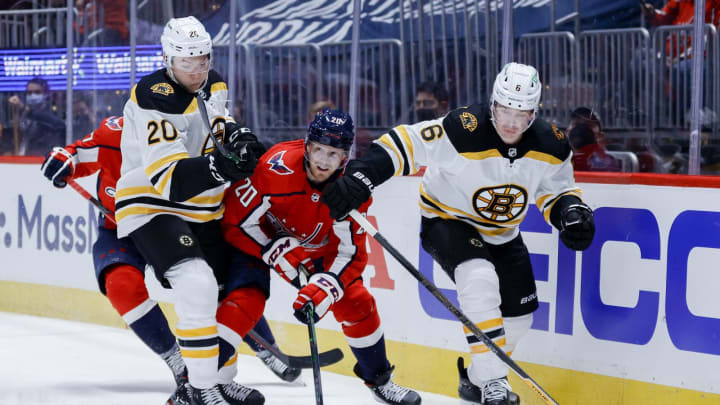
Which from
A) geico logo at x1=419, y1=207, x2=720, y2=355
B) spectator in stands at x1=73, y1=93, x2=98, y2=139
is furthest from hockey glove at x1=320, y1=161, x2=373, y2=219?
spectator in stands at x1=73, y1=93, x2=98, y2=139

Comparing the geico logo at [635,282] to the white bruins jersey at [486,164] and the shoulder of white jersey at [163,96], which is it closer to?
the white bruins jersey at [486,164]

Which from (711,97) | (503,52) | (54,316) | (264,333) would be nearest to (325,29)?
(503,52)

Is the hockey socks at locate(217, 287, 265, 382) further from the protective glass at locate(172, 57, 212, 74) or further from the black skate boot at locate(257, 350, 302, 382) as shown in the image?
the protective glass at locate(172, 57, 212, 74)

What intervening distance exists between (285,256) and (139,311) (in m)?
0.63

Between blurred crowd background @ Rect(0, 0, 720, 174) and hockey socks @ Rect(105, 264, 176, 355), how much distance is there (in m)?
1.30

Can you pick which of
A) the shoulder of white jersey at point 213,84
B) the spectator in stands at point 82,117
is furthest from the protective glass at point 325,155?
the spectator in stands at point 82,117

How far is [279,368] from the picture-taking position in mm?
3635

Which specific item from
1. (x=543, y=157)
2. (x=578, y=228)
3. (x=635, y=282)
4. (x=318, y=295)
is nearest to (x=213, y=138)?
(x=318, y=295)

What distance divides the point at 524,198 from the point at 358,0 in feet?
5.28

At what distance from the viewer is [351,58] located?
A: 4.24 metres

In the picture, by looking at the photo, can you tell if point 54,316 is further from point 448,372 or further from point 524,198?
point 524,198

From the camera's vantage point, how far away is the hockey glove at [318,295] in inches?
112

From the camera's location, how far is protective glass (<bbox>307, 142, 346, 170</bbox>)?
2.88 m

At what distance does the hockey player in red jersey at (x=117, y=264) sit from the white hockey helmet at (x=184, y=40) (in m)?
0.80
